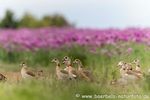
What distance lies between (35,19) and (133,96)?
748 centimetres

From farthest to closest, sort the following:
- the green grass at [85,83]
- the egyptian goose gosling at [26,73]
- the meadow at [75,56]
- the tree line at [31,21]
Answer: the tree line at [31,21], the egyptian goose gosling at [26,73], the meadow at [75,56], the green grass at [85,83]

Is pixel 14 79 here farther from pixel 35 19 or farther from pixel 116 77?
pixel 35 19

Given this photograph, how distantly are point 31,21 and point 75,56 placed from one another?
5610 mm

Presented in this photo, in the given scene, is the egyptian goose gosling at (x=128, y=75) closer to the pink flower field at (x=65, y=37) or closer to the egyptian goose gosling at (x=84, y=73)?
the egyptian goose gosling at (x=84, y=73)

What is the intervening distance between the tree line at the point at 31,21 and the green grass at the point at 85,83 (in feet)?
11.7

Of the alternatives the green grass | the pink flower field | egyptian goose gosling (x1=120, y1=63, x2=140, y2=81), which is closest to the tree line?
the pink flower field

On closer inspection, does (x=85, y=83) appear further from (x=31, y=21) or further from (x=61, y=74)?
(x=31, y=21)

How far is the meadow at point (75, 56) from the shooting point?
830 centimetres

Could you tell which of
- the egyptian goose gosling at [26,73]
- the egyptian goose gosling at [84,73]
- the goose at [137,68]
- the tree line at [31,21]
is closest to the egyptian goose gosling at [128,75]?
the goose at [137,68]

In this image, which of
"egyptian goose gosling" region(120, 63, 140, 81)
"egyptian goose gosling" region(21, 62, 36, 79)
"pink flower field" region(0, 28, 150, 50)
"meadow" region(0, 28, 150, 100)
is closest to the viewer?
Result: "meadow" region(0, 28, 150, 100)

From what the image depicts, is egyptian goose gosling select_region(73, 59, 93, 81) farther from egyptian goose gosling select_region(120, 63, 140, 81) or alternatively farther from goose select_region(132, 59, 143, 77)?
goose select_region(132, 59, 143, 77)

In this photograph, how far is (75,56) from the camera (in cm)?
1061

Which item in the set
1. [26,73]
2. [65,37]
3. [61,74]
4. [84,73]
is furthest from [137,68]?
[65,37]

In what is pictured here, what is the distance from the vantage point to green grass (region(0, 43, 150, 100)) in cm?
808
